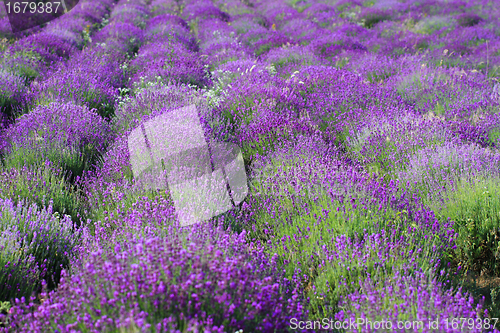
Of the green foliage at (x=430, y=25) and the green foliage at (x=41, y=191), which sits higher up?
the green foliage at (x=430, y=25)

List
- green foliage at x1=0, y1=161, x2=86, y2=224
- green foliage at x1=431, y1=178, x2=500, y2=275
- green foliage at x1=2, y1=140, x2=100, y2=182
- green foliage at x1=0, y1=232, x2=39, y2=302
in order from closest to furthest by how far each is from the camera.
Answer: green foliage at x1=0, y1=232, x2=39, y2=302, green foliage at x1=431, y1=178, x2=500, y2=275, green foliage at x1=0, y1=161, x2=86, y2=224, green foliage at x1=2, y1=140, x2=100, y2=182

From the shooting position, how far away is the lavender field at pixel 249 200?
152cm

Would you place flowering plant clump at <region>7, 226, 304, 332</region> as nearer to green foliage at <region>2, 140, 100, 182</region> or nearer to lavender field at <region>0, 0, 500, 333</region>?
lavender field at <region>0, 0, 500, 333</region>

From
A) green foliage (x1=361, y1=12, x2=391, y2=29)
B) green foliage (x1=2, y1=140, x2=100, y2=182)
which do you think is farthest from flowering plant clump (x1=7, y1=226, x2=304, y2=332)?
green foliage (x1=361, y1=12, x2=391, y2=29)

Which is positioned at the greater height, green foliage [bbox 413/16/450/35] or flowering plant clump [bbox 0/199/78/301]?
green foliage [bbox 413/16/450/35]

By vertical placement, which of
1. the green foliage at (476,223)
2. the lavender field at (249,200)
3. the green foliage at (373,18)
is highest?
the green foliage at (373,18)

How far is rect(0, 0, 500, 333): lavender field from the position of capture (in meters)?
1.52

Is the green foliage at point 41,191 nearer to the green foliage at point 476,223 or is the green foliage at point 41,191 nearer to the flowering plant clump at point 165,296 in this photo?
the flowering plant clump at point 165,296

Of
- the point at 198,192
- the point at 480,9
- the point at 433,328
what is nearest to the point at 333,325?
the point at 433,328

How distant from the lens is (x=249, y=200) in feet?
8.87

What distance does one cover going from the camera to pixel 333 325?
176cm

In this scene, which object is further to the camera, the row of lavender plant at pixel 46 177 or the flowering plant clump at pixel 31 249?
the row of lavender plant at pixel 46 177

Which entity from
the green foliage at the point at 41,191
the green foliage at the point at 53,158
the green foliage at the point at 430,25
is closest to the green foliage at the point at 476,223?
the green foliage at the point at 41,191

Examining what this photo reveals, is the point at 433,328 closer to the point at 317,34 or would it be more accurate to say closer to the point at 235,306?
the point at 235,306
